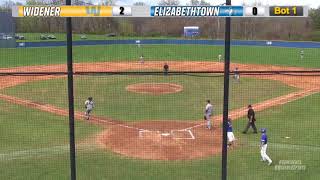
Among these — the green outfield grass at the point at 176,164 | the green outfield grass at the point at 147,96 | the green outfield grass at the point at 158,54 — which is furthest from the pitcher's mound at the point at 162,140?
the green outfield grass at the point at 158,54

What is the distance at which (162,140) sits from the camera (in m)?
16.6

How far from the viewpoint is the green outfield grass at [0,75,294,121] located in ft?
72.8

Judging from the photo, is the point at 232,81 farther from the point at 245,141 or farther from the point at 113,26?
the point at 245,141

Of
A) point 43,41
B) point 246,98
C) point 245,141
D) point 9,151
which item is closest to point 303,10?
point 245,141

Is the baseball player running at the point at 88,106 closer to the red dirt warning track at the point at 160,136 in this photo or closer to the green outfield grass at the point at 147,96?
the red dirt warning track at the point at 160,136

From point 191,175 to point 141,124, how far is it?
6.31 meters

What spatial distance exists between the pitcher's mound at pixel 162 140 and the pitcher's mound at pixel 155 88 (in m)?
7.71

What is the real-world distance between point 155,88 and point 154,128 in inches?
393

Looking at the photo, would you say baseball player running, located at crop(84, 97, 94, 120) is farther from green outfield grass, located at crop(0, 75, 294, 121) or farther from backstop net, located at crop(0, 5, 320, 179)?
green outfield grass, located at crop(0, 75, 294, 121)

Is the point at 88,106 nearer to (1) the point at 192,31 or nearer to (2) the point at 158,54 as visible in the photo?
(1) the point at 192,31

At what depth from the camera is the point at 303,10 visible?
283 inches
